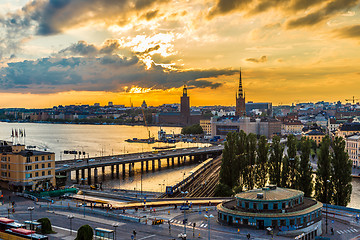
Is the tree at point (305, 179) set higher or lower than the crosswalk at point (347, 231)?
higher

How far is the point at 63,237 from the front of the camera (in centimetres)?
2852

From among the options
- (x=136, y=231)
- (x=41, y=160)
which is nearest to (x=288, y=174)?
(x=136, y=231)

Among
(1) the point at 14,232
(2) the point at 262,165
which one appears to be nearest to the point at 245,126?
(2) the point at 262,165

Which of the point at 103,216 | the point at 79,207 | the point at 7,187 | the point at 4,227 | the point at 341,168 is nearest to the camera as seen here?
the point at 4,227

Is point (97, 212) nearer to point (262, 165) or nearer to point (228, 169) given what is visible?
point (228, 169)

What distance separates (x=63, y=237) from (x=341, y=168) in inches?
1155

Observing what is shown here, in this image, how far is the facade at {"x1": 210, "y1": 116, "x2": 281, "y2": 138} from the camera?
5729 inches

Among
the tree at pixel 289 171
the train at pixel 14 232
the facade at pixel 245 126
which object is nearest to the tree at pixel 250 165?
the tree at pixel 289 171

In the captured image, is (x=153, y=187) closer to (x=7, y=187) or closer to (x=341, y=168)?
(x=7, y=187)

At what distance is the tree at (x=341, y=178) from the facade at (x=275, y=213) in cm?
1031

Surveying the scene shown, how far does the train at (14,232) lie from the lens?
82.5 feet

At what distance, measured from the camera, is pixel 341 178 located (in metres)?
42.5

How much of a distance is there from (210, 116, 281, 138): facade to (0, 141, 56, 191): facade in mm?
100666

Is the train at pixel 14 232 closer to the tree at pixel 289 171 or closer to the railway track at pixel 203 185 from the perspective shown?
the railway track at pixel 203 185
